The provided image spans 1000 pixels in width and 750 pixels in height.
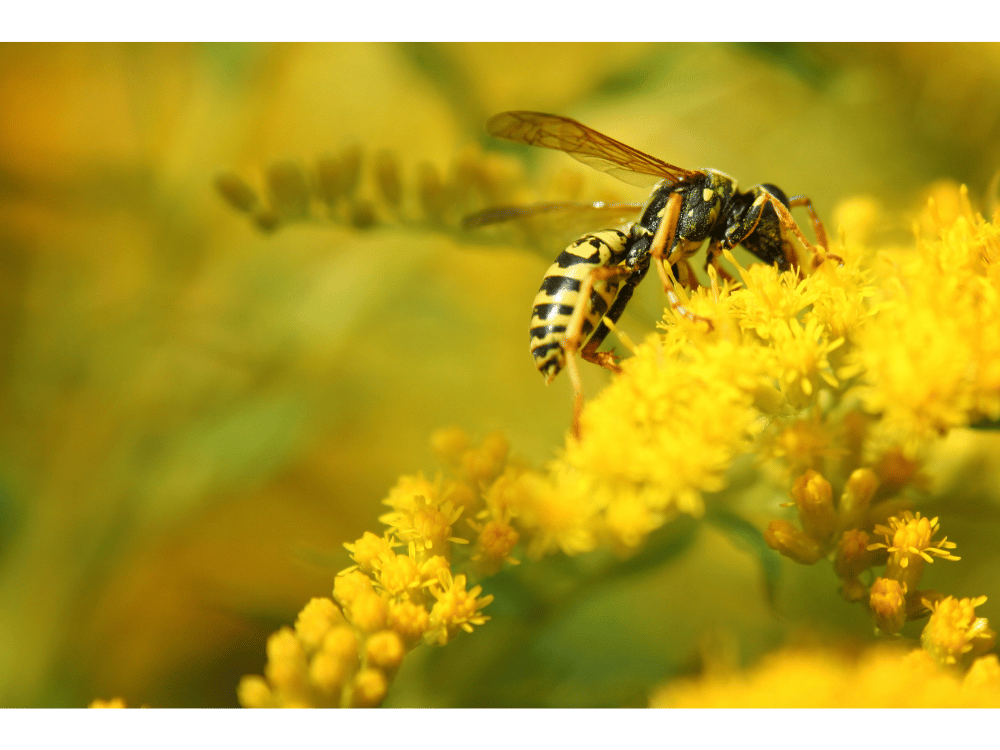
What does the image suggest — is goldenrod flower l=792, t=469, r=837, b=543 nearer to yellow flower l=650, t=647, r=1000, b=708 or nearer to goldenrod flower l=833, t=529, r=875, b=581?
goldenrod flower l=833, t=529, r=875, b=581

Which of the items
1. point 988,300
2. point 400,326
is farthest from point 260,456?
point 988,300

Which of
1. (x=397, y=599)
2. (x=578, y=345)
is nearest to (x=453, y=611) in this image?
(x=397, y=599)

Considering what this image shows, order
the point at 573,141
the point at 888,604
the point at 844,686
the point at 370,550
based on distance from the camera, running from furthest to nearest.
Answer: the point at 573,141 → the point at 370,550 → the point at 888,604 → the point at 844,686

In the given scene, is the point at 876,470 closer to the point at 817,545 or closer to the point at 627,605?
the point at 817,545

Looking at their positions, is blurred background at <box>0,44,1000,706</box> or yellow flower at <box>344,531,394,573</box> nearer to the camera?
yellow flower at <box>344,531,394,573</box>

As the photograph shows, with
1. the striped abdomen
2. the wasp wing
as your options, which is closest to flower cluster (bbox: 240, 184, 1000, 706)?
the striped abdomen

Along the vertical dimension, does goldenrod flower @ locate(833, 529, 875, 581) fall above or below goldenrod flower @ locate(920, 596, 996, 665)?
above

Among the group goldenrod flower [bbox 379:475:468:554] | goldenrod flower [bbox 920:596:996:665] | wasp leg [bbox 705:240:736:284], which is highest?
wasp leg [bbox 705:240:736:284]

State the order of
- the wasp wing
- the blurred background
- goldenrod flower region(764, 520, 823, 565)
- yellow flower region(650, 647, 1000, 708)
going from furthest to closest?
1. the blurred background
2. the wasp wing
3. goldenrod flower region(764, 520, 823, 565)
4. yellow flower region(650, 647, 1000, 708)

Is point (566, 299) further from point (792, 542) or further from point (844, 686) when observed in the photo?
point (844, 686)
